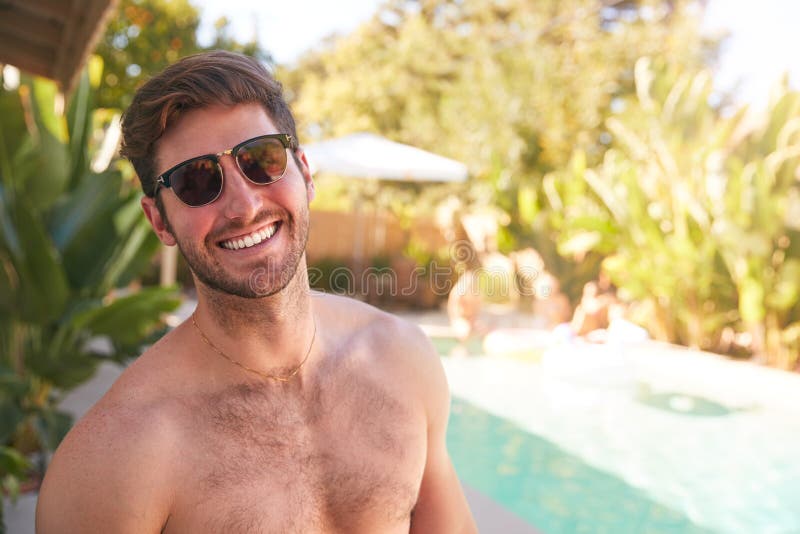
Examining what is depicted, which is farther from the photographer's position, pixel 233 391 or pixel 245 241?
pixel 233 391

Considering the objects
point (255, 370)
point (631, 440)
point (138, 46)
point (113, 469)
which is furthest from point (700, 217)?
point (138, 46)

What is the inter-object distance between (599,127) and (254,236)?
16927 millimetres

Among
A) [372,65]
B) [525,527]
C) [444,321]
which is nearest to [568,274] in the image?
[444,321]

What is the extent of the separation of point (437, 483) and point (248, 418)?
587 mm

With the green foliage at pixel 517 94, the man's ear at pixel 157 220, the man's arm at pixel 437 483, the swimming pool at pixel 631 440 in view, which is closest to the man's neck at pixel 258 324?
the man's ear at pixel 157 220

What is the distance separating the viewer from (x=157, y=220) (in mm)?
1660

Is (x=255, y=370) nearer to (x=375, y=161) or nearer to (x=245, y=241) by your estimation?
(x=245, y=241)

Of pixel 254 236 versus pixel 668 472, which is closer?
pixel 254 236

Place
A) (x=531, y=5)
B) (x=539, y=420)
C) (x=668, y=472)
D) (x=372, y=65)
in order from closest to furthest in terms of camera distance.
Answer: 1. (x=668, y=472)
2. (x=539, y=420)
3. (x=531, y=5)
4. (x=372, y=65)

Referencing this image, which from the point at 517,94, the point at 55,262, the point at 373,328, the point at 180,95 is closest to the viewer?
the point at 180,95

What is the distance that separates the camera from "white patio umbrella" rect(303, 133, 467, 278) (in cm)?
1187

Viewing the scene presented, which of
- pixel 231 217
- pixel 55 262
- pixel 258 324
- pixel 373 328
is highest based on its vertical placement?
pixel 231 217

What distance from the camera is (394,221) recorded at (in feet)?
56.4

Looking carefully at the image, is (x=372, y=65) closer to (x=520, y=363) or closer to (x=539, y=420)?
(x=520, y=363)
